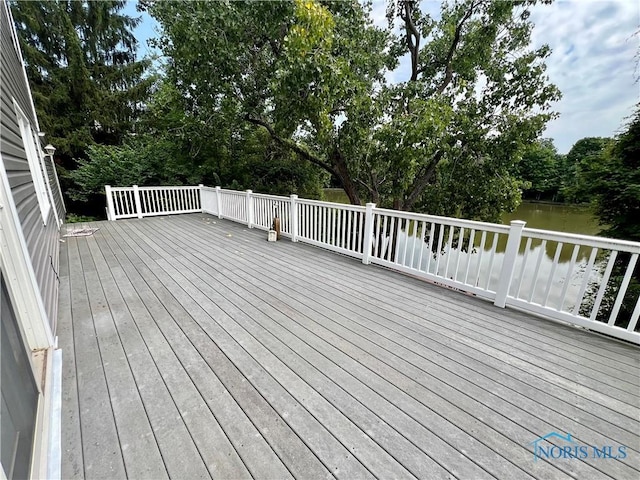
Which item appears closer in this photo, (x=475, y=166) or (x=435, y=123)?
(x=435, y=123)

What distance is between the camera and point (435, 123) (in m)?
5.12

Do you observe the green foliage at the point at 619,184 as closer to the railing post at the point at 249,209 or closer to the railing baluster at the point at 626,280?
the railing baluster at the point at 626,280

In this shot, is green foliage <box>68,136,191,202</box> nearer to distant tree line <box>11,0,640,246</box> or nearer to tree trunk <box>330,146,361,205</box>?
distant tree line <box>11,0,640,246</box>

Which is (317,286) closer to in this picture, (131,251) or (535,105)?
(131,251)

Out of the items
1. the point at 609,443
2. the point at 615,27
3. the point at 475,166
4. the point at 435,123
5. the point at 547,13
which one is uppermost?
the point at 547,13

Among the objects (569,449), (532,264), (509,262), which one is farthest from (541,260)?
(532,264)

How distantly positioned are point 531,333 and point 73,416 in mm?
3225

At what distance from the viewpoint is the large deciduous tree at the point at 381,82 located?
500 centimetres

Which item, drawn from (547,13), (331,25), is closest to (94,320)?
(331,25)

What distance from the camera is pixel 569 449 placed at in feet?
4.42

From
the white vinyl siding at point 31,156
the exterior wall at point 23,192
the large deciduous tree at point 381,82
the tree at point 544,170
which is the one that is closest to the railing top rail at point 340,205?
the large deciduous tree at point 381,82

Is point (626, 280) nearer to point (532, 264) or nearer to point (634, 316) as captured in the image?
point (634, 316)

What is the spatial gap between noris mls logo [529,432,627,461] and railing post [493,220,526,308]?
4.82 feet

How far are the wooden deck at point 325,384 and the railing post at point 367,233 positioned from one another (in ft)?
2.77
